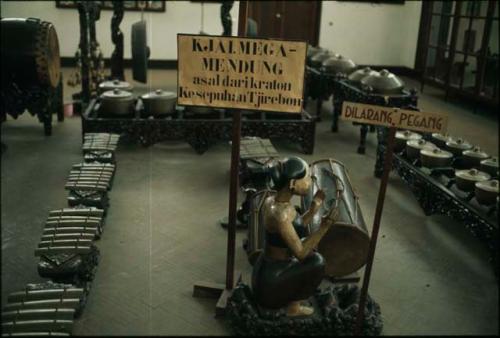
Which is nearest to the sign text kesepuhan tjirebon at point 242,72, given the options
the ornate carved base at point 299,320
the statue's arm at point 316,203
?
the statue's arm at point 316,203

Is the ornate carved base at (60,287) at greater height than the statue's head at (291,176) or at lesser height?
lesser

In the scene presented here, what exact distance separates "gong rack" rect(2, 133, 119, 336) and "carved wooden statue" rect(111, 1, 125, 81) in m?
3.89

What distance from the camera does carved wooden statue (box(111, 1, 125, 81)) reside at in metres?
7.24

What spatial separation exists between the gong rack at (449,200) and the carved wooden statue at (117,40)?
452cm

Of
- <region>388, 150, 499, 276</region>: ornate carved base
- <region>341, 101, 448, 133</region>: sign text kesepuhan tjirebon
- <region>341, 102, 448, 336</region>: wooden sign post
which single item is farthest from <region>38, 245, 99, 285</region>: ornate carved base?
<region>388, 150, 499, 276</region>: ornate carved base

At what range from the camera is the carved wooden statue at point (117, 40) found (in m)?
7.24

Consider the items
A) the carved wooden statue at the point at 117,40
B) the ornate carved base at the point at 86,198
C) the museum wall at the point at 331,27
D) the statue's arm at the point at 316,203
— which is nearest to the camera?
the statue's arm at the point at 316,203

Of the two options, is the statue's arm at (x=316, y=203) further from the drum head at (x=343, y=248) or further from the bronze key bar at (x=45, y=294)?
the bronze key bar at (x=45, y=294)

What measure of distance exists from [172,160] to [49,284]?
268 centimetres

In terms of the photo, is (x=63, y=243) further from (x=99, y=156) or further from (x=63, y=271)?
(x=99, y=156)

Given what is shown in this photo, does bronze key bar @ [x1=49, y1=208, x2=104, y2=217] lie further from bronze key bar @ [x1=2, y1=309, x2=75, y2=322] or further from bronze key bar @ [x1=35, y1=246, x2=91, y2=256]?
bronze key bar @ [x1=2, y1=309, x2=75, y2=322]

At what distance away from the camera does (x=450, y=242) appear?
3812 millimetres

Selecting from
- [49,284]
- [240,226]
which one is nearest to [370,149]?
[240,226]

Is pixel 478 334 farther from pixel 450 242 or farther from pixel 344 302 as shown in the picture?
pixel 450 242
